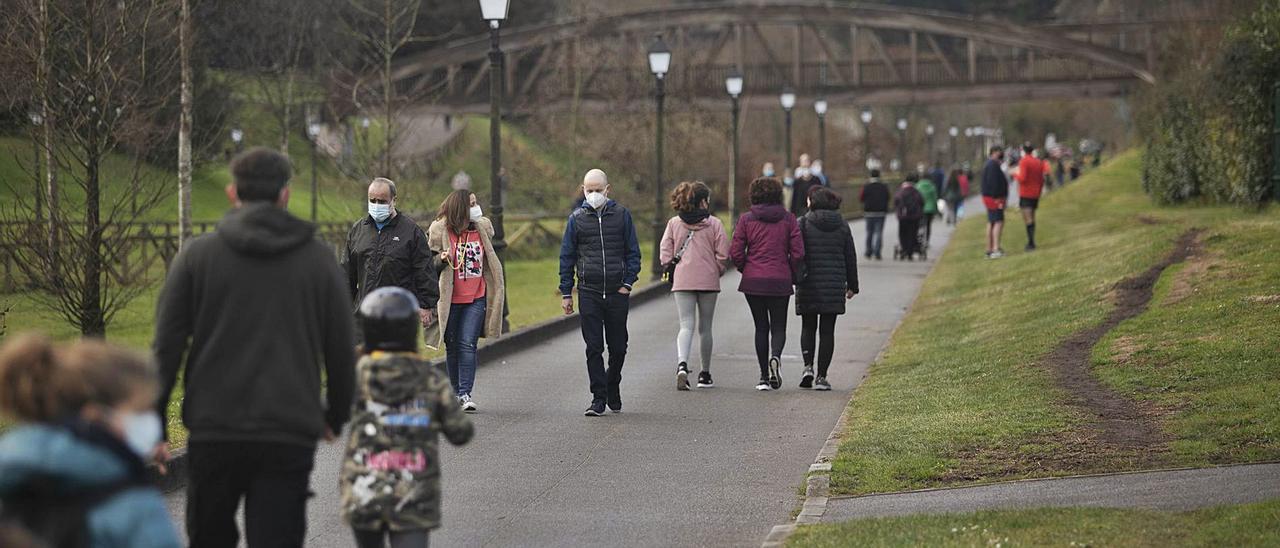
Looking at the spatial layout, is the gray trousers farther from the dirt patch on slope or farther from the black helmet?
the black helmet

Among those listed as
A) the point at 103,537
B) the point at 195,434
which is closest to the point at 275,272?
the point at 195,434

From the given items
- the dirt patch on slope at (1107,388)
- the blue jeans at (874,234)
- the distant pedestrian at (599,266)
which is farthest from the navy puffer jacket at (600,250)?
the blue jeans at (874,234)

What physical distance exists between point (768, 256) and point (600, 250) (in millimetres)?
2098

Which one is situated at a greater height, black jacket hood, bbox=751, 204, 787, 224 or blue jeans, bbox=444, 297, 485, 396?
black jacket hood, bbox=751, 204, 787, 224

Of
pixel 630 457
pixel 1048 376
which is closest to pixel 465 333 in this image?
pixel 630 457

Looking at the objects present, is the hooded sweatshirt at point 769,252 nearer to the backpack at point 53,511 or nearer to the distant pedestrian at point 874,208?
the backpack at point 53,511

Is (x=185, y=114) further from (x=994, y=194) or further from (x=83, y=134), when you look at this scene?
(x=994, y=194)

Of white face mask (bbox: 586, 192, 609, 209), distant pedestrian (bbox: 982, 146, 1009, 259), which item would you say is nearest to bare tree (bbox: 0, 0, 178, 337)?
white face mask (bbox: 586, 192, 609, 209)

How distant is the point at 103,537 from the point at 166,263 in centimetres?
2671

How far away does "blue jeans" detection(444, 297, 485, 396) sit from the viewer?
43.1 feet

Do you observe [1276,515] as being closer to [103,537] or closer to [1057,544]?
[1057,544]

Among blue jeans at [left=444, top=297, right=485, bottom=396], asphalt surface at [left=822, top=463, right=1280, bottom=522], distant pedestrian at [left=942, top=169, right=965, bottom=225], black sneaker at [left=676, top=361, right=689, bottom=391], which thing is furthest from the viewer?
distant pedestrian at [left=942, top=169, right=965, bottom=225]

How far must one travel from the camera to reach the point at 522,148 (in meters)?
70.5

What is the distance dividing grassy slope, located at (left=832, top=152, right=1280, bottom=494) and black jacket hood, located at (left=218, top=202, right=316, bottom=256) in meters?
4.65
